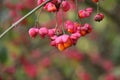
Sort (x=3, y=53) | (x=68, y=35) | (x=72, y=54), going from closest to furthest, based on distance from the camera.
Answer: (x=68, y=35), (x=3, y=53), (x=72, y=54)

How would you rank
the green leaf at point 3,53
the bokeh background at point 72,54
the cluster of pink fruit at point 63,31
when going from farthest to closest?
the bokeh background at point 72,54, the green leaf at point 3,53, the cluster of pink fruit at point 63,31

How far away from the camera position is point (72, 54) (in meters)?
5.51

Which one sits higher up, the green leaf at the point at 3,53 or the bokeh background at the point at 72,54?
the green leaf at the point at 3,53

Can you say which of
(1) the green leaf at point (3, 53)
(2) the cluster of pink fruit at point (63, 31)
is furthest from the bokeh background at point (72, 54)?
(2) the cluster of pink fruit at point (63, 31)

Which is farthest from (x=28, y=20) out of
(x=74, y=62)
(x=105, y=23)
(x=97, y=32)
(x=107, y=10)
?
(x=97, y=32)

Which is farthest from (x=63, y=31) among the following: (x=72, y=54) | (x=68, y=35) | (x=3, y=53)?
(x=72, y=54)

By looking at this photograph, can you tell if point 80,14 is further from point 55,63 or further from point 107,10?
point 55,63

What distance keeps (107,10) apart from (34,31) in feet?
6.90

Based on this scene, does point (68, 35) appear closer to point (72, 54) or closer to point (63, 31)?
point (63, 31)

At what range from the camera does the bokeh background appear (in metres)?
4.66

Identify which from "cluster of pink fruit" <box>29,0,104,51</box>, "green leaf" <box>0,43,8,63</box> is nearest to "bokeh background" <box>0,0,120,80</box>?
"green leaf" <box>0,43,8,63</box>

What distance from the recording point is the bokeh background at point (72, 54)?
466cm

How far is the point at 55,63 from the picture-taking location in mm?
5523

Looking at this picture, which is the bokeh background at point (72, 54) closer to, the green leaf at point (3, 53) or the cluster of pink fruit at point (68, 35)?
the green leaf at point (3, 53)
